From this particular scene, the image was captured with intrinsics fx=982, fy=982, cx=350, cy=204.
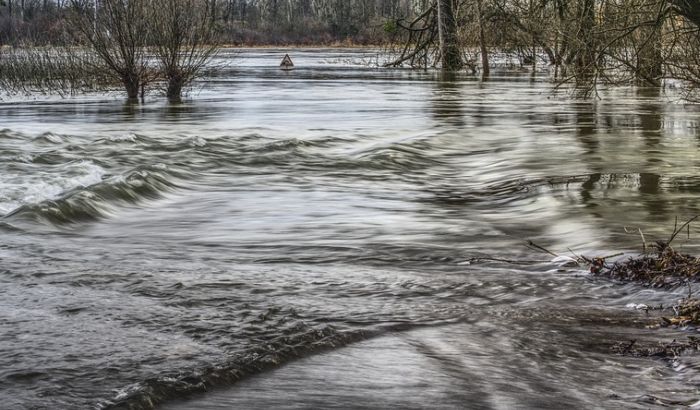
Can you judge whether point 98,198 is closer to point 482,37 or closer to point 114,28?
point 114,28

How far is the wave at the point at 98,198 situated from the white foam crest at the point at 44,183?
1.38 feet

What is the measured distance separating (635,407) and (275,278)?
2.73 metres

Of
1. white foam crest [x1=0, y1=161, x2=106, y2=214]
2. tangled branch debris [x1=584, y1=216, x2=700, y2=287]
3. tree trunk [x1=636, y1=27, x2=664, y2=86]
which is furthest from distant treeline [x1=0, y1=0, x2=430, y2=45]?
tangled branch debris [x1=584, y1=216, x2=700, y2=287]

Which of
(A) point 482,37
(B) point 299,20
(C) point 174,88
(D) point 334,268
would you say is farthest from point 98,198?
(B) point 299,20

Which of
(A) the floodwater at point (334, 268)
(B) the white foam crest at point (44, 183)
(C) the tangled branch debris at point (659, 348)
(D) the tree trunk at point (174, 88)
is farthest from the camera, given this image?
(D) the tree trunk at point (174, 88)

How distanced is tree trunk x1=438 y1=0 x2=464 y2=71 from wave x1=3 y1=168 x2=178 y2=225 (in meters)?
25.3

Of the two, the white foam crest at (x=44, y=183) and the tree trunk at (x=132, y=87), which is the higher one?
the tree trunk at (x=132, y=87)

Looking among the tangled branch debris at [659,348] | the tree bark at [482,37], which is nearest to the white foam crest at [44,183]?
the tangled branch debris at [659,348]

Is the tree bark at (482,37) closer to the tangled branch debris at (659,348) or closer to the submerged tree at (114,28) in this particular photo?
the submerged tree at (114,28)

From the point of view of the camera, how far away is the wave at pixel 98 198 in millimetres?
8117

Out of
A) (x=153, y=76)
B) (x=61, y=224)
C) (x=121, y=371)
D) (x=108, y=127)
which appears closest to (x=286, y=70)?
(x=153, y=76)

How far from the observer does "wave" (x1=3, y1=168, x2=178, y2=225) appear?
812 centimetres

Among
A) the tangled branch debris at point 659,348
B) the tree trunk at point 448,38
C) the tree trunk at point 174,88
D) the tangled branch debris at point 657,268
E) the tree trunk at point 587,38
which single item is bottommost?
the tangled branch debris at point 659,348

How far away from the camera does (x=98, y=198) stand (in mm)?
9078
